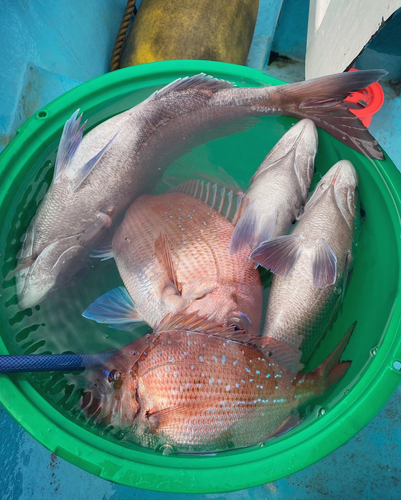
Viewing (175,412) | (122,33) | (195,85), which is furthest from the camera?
(122,33)

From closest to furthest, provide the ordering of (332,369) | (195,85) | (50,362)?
(50,362) → (332,369) → (195,85)

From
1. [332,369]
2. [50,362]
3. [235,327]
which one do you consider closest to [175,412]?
[235,327]

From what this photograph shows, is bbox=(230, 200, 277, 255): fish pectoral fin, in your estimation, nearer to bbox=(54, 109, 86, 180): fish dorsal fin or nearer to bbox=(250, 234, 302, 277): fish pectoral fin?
bbox=(250, 234, 302, 277): fish pectoral fin

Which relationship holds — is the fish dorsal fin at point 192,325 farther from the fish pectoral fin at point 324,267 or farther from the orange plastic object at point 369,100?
the orange plastic object at point 369,100

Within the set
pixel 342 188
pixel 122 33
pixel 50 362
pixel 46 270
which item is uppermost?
pixel 122 33

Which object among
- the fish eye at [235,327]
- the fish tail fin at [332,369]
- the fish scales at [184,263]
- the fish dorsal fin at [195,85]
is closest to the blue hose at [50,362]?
the fish scales at [184,263]

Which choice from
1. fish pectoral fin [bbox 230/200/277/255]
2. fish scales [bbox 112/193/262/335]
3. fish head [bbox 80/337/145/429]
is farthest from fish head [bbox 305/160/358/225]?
fish head [bbox 80/337/145/429]

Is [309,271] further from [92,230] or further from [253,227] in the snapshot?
[92,230]
